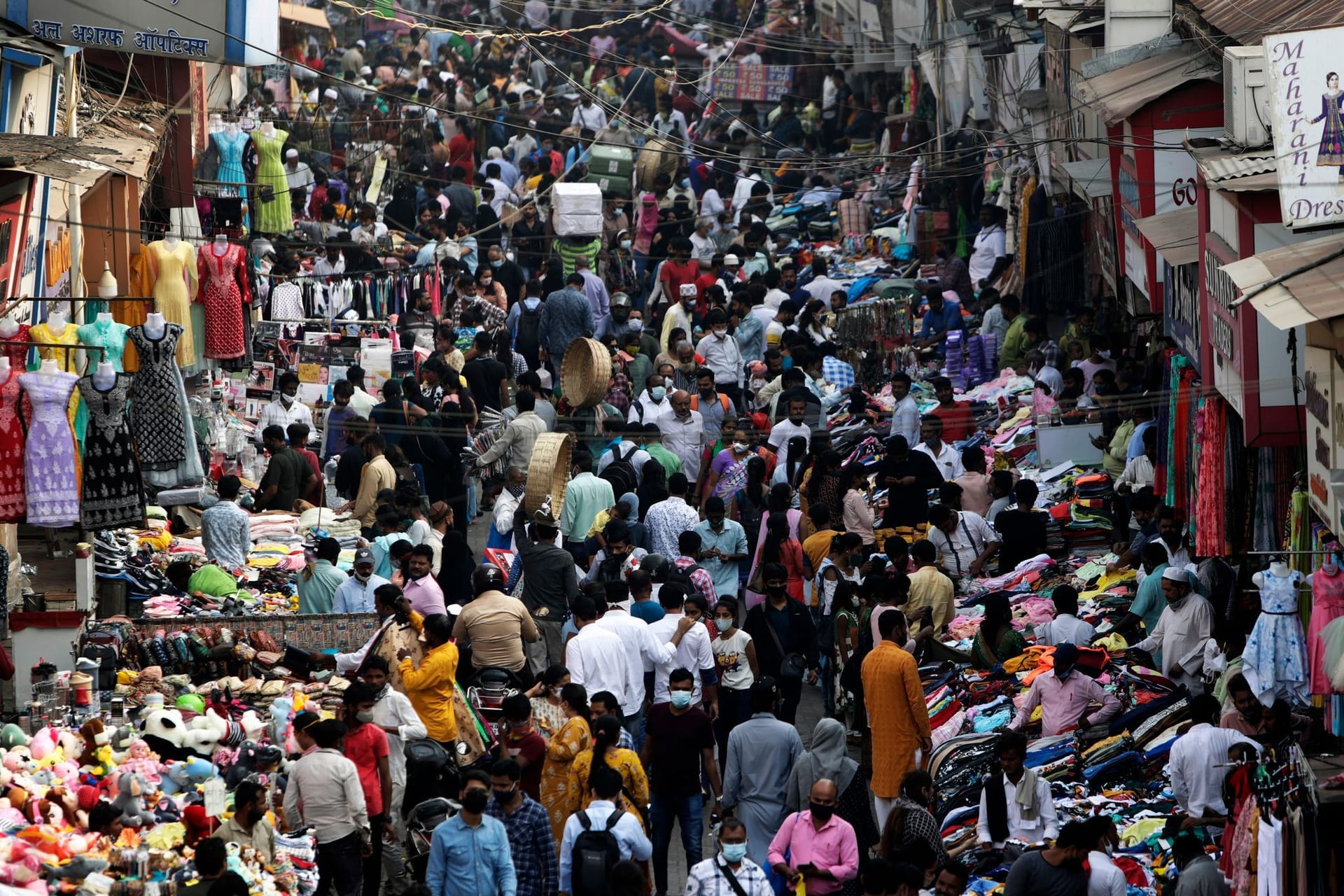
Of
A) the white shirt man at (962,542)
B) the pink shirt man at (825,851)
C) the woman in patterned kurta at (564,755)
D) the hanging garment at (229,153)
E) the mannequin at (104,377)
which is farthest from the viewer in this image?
the hanging garment at (229,153)

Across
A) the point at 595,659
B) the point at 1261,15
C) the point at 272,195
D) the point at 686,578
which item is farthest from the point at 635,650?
the point at 272,195

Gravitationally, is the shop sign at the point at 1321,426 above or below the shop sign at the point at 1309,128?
below

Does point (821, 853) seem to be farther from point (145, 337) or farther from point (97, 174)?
point (97, 174)

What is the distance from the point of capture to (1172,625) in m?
12.6

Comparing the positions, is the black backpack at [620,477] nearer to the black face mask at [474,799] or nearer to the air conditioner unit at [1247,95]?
the air conditioner unit at [1247,95]

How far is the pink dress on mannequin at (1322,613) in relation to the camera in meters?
10.7

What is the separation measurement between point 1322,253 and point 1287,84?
3.02 feet

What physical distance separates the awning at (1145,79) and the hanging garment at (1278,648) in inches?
191

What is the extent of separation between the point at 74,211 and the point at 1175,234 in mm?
8055

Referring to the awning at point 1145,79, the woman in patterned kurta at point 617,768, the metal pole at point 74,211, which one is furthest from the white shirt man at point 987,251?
the woman in patterned kurta at point 617,768

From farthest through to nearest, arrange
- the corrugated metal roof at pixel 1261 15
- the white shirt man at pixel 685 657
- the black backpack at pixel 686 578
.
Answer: the corrugated metal roof at pixel 1261 15 → the black backpack at pixel 686 578 → the white shirt man at pixel 685 657

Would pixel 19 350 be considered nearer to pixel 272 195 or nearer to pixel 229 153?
pixel 229 153

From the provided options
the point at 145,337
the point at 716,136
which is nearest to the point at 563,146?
the point at 716,136

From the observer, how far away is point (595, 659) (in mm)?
11703
